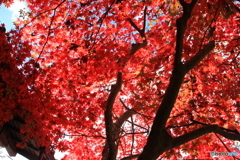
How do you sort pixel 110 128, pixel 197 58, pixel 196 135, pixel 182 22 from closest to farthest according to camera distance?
pixel 182 22, pixel 196 135, pixel 197 58, pixel 110 128

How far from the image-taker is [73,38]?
7707 millimetres

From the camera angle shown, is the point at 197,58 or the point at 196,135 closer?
the point at 196,135

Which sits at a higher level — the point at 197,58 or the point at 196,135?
the point at 197,58

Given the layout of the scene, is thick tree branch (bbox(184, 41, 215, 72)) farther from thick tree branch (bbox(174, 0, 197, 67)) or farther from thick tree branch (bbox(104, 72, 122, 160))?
thick tree branch (bbox(104, 72, 122, 160))

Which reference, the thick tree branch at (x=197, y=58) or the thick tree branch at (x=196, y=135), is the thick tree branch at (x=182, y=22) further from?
the thick tree branch at (x=196, y=135)

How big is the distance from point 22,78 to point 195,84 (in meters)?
5.63

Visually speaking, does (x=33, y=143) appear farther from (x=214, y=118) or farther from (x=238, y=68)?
(x=238, y=68)

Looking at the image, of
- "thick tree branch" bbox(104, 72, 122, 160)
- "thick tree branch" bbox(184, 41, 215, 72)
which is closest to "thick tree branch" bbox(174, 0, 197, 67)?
"thick tree branch" bbox(184, 41, 215, 72)

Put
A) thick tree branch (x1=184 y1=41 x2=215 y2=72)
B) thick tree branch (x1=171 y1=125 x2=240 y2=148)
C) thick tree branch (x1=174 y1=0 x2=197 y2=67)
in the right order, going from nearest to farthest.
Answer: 1. thick tree branch (x1=174 y1=0 x2=197 y2=67)
2. thick tree branch (x1=171 y1=125 x2=240 y2=148)
3. thick tree branch (x1=184 y1=41 x2=215 y2=72)

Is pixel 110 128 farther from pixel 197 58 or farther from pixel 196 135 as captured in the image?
pixel 197 58

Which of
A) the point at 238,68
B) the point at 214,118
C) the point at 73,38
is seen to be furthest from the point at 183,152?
the point at 73,38


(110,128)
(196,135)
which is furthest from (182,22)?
(110,128)

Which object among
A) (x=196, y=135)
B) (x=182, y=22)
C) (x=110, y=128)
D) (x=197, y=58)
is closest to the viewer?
(x=182, y=22)

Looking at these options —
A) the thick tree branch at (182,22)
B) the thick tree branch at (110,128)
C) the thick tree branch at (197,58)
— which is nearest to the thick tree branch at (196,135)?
the thick tree branch at (197,58)
